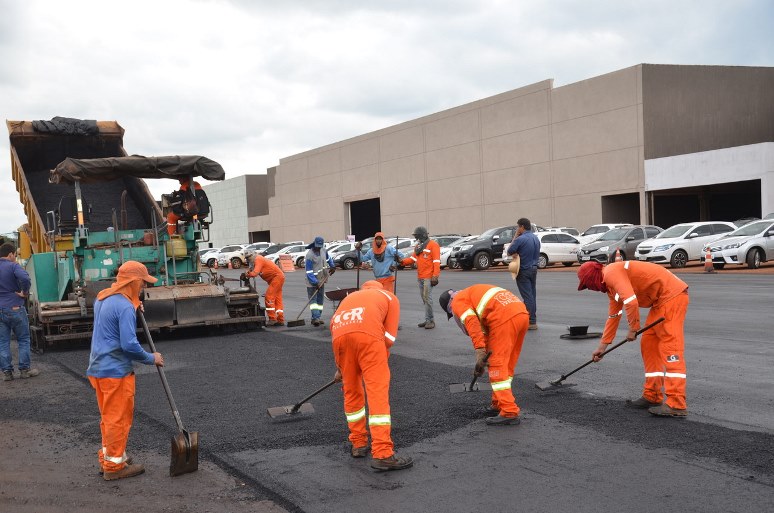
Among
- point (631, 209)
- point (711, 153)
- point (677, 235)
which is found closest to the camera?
point (677, 235)

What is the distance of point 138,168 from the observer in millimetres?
13258

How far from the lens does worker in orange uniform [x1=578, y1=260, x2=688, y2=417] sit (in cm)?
662

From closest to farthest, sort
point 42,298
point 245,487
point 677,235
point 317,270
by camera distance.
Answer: point 245,487
point 42,298
point 317,270
point 677,235

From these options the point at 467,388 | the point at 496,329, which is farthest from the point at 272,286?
the point at 496,329

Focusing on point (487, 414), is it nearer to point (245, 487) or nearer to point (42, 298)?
point (245, 487)

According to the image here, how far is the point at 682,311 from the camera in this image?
6793mm

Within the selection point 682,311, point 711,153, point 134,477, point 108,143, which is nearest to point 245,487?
point 134,477

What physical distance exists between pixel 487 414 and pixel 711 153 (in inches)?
1302

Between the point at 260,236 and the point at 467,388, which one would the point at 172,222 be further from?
the point at 260,236

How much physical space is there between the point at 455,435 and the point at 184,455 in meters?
2.22

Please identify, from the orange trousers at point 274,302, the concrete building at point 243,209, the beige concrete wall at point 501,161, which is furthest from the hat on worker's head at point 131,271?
the concrete building at point 243,209

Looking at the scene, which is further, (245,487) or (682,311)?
(682,311)

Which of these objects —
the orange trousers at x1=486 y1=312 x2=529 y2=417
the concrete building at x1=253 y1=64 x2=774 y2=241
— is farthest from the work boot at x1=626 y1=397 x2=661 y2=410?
the concrete building at x1=253 y1=64 x2=774 y2=241

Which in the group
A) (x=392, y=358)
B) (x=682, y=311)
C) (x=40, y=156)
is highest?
(x=40, y=156)
